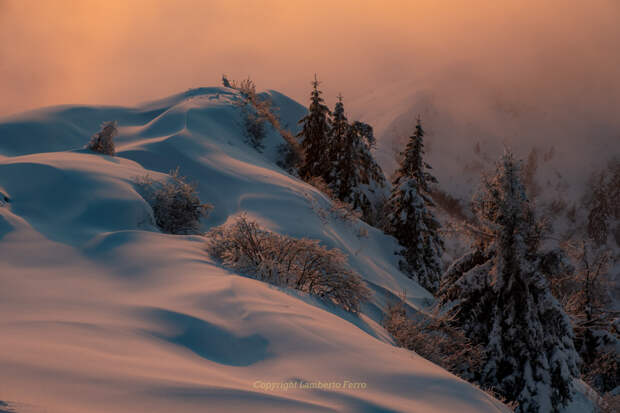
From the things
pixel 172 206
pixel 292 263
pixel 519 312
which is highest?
pixel 172 206

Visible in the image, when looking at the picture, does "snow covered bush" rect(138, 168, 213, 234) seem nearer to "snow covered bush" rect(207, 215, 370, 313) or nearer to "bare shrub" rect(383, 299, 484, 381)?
"snow covered bush" rect(207, 215, 370, 313)

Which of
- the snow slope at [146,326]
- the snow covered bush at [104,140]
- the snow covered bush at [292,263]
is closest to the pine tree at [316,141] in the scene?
the snow covered bush at [104,140]

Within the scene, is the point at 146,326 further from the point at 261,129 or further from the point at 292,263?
the point at 261,129

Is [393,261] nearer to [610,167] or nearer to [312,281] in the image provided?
[312,281]

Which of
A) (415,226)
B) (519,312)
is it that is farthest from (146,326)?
(415,226)

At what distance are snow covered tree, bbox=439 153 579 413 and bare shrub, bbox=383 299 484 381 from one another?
319 millimetres

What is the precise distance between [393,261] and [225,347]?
12092 millimetres

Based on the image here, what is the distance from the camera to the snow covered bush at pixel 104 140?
34.2ft

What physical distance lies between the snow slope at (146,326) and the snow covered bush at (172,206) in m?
0.46

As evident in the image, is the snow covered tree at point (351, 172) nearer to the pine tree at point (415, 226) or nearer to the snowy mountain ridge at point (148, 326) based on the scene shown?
the pine tree at point (415, 226)

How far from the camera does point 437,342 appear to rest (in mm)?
6926

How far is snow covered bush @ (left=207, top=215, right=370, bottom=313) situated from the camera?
18.5 feet

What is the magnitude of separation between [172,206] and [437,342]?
591cm

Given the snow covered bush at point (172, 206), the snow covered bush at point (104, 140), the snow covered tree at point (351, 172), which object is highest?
the snow covered tree at point (351, 172)
